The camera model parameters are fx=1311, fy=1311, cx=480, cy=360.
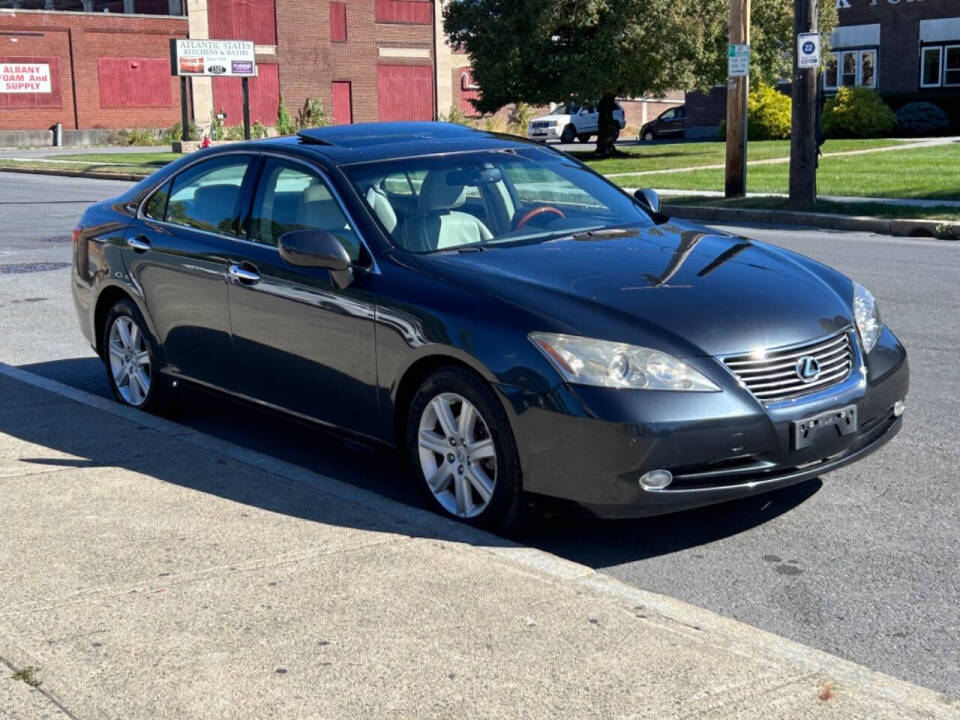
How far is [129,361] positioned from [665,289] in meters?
3.49

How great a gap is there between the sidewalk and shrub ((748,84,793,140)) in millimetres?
36494

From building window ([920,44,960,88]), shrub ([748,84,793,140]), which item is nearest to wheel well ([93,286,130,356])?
shrub ([748,84,793,140])

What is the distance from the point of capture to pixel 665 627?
13.3 ft

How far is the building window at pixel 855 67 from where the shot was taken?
46.4 metres

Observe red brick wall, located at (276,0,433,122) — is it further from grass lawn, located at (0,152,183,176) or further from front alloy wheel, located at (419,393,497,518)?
front alloy wheel, located at (419,393,497,518)

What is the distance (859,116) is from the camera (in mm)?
38969

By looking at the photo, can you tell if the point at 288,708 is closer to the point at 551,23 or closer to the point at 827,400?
the point at 827,400

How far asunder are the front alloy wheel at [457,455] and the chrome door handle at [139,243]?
246 centimetres

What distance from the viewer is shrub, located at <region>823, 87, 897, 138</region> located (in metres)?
39.0

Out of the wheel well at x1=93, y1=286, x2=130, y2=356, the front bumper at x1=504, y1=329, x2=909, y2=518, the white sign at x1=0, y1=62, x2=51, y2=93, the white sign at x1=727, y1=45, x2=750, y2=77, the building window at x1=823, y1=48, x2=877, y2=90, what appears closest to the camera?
the front bumper at x1=504, y1=329, x2=909, y2=518

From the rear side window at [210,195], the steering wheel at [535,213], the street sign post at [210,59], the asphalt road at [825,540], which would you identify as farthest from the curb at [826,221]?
the street sign post at [210,59]

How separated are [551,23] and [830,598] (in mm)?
31457

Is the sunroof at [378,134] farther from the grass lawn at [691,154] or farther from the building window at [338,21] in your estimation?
the building window at [338,21]

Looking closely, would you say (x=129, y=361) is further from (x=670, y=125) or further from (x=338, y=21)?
(x=338, y=21)
